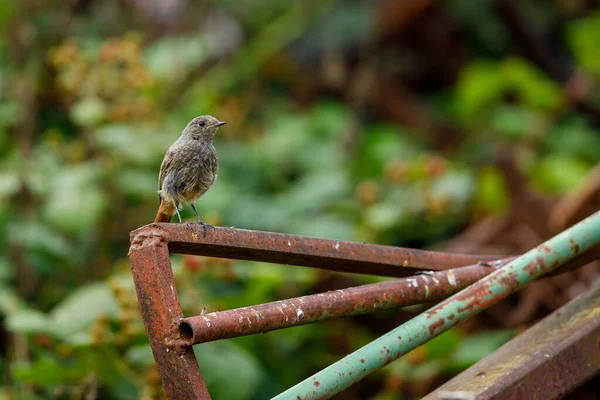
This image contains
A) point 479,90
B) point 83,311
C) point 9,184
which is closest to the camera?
point 83,311

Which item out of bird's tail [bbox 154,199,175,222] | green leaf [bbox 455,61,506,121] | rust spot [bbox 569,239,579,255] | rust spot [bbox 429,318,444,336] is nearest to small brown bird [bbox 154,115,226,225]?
bird's tail [bbox 154,199,175,222]

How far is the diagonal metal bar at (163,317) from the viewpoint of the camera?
1.39 m

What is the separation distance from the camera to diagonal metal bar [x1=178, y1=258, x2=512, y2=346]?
139 centimetres

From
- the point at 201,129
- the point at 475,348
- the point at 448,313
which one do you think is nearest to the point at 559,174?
the point at 475,348

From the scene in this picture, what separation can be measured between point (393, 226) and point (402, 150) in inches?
47.7

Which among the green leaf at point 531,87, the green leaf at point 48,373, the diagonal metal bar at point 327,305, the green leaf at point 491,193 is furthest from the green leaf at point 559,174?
the green leaf at point 48,373

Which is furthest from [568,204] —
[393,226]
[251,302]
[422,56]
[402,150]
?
[422,56]

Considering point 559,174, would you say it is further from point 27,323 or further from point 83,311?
point 27,323

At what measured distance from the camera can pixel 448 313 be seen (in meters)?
1.65

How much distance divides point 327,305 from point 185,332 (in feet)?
1.03

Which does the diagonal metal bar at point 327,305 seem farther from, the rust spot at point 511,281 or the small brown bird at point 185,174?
the small brown bird at point 185,174

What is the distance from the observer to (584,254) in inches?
72.6

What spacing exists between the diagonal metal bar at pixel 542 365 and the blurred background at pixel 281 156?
1.16 m

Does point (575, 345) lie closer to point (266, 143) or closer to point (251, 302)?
point (251, 302)
